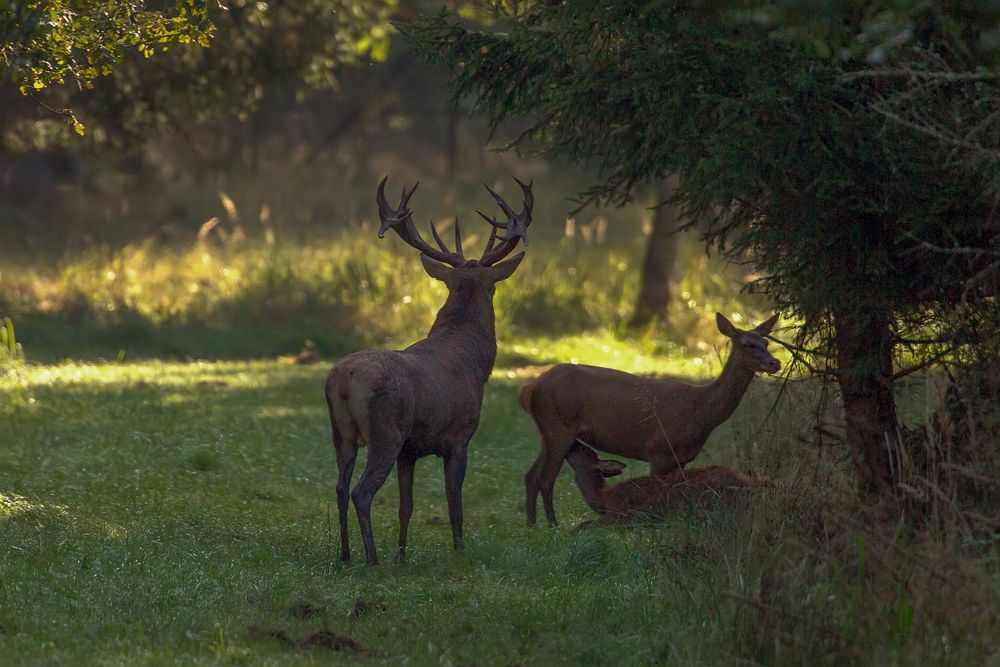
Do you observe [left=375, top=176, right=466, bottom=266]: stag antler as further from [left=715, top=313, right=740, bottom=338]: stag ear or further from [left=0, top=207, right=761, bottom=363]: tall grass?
[left=0, top=207, right=761, bottom=363]: tall grass

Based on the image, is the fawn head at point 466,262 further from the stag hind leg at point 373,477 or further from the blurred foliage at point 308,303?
the blurred foliage at point 308,303

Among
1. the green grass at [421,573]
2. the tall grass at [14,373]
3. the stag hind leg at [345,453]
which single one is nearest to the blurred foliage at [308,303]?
the tall grass at [14,373]

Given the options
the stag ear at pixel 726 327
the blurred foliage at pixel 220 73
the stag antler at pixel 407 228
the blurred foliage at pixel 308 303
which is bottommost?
the stag ear at pixel 726 327

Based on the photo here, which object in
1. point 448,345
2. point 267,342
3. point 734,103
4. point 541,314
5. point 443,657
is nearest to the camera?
point 443,657

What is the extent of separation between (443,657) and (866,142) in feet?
12.0

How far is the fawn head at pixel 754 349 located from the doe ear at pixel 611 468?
118 centimetres

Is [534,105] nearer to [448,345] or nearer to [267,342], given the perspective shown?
[448,345]

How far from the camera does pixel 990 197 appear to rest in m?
8.13

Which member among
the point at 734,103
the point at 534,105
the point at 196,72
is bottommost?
the point at 734,103

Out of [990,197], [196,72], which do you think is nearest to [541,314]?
[196,72]

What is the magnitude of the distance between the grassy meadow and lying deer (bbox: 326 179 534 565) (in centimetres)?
45

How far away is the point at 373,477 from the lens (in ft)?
29.0

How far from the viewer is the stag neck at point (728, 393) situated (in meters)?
10.8

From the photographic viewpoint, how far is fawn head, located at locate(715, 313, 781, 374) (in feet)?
34.8
